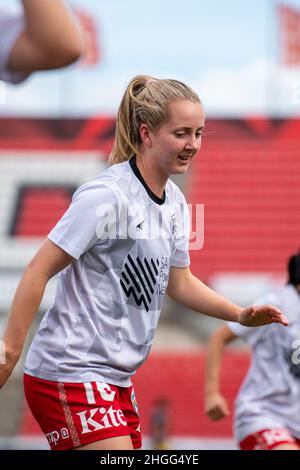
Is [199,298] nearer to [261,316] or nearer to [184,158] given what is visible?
[261,316]

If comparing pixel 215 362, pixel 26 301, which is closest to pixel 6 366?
pixel 26 301

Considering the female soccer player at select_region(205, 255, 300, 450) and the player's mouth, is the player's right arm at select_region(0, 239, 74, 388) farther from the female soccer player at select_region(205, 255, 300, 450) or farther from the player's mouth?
the female soccer player at select_region(205, 255, 300, 450)

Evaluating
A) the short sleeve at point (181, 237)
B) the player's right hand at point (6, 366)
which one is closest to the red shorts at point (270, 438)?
the short sleeve at point (181, 237)

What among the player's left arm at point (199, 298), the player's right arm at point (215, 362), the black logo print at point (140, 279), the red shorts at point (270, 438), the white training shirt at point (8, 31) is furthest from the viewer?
the player's right arm at point (215, 362)

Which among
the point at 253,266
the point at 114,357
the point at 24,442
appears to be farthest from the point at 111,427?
the point at 253,266

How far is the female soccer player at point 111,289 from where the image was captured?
3361 mm

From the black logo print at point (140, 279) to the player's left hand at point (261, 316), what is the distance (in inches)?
13.1

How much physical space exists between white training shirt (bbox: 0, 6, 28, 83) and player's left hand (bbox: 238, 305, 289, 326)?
5.09 ft

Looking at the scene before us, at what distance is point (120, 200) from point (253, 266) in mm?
10829

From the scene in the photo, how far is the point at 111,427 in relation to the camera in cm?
336

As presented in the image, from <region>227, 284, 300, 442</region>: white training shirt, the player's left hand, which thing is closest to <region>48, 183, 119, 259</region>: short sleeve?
the player's left hand

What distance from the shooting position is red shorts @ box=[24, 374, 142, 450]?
11.1ft

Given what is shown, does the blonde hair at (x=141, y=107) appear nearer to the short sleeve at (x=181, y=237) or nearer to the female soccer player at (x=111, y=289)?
the female soccer player at (x=111, y=289)

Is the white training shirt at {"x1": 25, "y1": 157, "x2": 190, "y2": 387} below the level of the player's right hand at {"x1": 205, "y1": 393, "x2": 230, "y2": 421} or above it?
above
